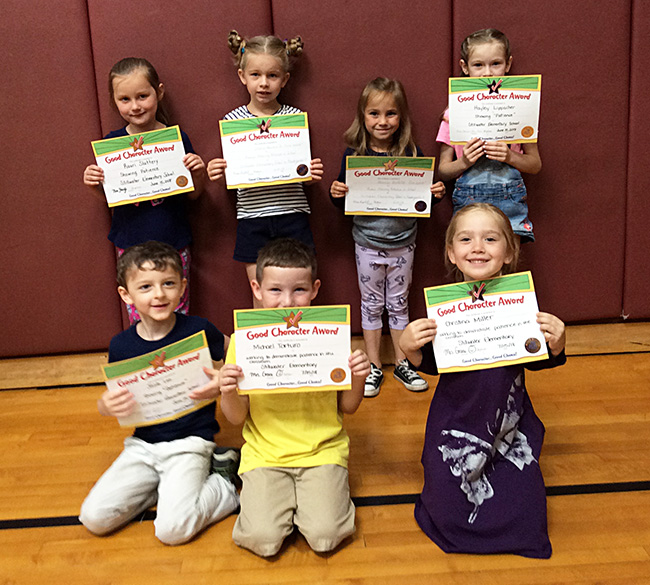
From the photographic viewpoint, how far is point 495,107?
7.17ft

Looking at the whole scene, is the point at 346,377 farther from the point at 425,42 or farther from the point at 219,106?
the point at 425,42

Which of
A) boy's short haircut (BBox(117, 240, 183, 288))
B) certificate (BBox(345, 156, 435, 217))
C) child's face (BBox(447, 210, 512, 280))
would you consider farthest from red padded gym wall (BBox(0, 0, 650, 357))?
child's face (BBox(447, 210, 512, 280))

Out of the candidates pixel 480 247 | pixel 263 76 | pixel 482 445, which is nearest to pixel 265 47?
pixel 263 76

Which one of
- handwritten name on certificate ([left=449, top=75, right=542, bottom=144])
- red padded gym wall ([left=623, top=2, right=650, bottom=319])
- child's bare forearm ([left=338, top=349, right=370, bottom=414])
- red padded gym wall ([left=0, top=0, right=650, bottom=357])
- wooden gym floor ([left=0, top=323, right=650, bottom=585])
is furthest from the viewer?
red padded gym wall ([left=623, top=2, right=650, bottom=319])

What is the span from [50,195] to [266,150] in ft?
3.26

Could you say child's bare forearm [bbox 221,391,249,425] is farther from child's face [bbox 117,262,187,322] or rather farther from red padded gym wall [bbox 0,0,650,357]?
red padded gym wall [bbox 0,0,650,357]

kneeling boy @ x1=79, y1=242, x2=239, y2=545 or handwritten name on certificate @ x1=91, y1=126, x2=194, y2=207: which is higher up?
handwritten name on certificate @ x1=91, y1=126, x2=194, y2=207

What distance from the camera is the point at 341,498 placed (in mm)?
1605

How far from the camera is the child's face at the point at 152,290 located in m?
1.73

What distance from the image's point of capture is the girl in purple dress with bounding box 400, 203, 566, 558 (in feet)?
5.04

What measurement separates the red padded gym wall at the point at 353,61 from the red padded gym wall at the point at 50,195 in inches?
33.6

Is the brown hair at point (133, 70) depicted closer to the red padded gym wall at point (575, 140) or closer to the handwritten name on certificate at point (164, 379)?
the handwritten name on certificate at point (164, 379)

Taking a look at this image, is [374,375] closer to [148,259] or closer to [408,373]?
[408,373]

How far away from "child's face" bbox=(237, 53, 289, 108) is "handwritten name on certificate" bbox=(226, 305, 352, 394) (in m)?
1.04
